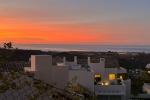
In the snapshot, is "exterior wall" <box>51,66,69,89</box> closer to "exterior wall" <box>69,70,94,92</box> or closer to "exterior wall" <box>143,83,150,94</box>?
"exterior wall" <box>69,70,94,92</box>

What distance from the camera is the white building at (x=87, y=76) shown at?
20.0m

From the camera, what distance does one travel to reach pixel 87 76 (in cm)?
2861

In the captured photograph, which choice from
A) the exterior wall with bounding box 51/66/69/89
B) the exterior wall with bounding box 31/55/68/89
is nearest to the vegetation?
the exterior wall with bounding box 51/66/69/89

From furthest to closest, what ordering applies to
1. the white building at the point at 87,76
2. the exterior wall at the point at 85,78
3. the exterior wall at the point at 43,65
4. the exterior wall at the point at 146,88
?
1. the exterior wall at the point at 146,88
2. the exterior wall at the point at 85,78
3. the white building at the point at 87,76
4. the exterior wall at the point at 43,65

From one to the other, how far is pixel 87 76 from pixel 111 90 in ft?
5.83

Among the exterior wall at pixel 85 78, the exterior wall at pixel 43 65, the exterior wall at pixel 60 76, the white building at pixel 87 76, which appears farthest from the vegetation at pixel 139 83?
the exterior wall at pixel 43 65

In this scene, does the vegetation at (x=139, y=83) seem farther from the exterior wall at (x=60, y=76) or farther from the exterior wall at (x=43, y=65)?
the exterior wall at (x=43, y=65)

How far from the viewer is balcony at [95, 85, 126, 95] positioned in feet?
92.4

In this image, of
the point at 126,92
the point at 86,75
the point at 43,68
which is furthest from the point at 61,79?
the point at 126,92

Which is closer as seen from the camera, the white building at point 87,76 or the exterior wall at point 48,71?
the exterior wall at point 48,71

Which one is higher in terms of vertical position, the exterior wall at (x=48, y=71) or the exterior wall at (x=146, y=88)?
the exterior wall at (x=48, y=71)

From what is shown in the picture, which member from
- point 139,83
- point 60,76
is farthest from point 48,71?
point 139,83

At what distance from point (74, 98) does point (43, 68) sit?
393 inches

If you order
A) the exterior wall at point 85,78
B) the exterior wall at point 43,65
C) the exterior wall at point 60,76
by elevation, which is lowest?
the exterior wall at point 85,78
